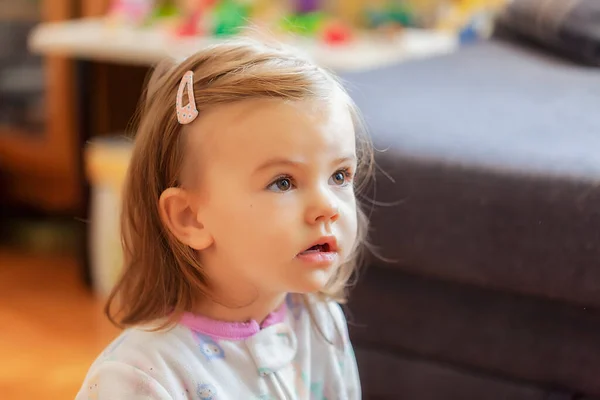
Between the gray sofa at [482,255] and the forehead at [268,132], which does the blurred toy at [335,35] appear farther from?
the forehead at [268,132]

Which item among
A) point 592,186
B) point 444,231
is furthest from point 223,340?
point 592,186

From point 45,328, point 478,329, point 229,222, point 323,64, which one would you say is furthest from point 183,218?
point 45,328

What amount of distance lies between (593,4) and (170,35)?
0.95 m

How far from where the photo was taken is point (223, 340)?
83cm

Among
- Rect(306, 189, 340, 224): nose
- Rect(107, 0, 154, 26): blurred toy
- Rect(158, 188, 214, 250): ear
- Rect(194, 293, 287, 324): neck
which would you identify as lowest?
Rect(107, 0, 154, 26): blurred toy

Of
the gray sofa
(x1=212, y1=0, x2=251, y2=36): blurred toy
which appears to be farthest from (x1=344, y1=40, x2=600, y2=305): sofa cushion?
(x1=212, y1=0, x2=251, y2=36): blurred toy

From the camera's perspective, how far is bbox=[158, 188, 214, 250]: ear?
0.79 meters

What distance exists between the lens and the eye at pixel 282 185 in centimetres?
75

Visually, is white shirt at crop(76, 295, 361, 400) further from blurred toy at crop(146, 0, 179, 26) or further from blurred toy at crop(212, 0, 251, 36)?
blurred toy at crop(146, 0, 179, 26)

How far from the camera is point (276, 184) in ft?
2.45

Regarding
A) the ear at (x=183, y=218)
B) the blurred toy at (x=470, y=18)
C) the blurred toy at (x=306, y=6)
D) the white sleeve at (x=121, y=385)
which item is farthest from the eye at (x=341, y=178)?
the blurred toy at (x=306, y=6)

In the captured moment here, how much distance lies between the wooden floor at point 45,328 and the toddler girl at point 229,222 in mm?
811

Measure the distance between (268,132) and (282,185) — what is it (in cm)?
5

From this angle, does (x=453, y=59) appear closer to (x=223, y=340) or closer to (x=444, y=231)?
(x=444, y=231)
